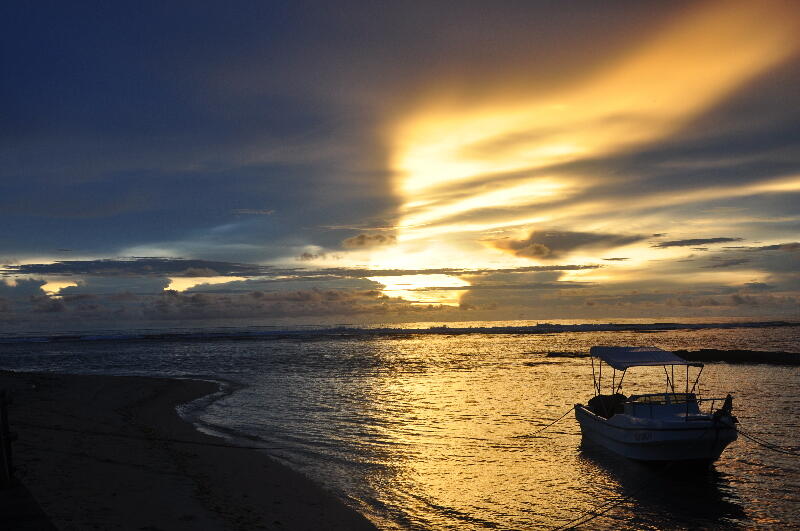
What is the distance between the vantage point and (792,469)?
1972 cm

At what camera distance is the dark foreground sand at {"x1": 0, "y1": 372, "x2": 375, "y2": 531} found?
13.1 metres

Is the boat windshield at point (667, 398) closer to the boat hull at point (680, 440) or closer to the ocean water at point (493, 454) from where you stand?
the boat hull at point (680, 440)

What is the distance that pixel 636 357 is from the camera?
24.4 metres

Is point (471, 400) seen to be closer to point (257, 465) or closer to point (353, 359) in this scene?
point (257, 465)

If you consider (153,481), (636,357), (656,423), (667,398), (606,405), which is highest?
(636,357)

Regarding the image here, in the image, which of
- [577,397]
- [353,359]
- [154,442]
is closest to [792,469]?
[577,397]

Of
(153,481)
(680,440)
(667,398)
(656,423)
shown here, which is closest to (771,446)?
(667,398)

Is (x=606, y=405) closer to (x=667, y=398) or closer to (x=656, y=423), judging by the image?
(x=667, y=398)

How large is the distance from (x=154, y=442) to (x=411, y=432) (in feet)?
34.9

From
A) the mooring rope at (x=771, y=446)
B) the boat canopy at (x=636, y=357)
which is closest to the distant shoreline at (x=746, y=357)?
the mooring rope at (x=771, y=446)

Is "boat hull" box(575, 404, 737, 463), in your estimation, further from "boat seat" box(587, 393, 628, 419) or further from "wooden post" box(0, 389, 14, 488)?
"wooden post" box(0, 389, 14, 488)

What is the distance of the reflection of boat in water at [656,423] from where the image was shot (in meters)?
19.4

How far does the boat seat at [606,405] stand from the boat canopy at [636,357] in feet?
5.22

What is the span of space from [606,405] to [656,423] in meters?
4.91
